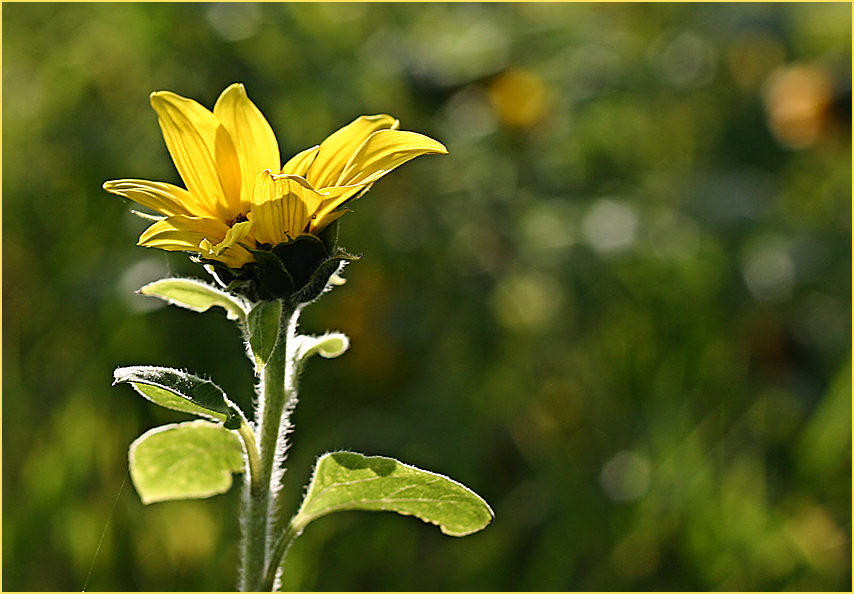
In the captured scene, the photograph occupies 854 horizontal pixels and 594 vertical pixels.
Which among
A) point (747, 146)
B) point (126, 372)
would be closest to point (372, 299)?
point (747, 146)

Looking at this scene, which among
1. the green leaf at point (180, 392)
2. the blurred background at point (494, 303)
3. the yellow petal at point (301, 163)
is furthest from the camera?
the blurred background at point (494, 303)

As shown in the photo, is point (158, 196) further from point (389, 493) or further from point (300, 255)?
point (389, 493)

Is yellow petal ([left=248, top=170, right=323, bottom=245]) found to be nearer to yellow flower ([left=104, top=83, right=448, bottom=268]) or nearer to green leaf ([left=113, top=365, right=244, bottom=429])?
yellow flower ([left=104, top=83, right=448, bottom=268])

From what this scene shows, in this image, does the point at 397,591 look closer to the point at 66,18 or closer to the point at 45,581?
the point at 45,581

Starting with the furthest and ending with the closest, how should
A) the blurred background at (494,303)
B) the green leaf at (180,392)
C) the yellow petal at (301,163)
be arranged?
the blurred background at (494,303) → the yellow petal at (301,163) → the green leaf at (180,392)

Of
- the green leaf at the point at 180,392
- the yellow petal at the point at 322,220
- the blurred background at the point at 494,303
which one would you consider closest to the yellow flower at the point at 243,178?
the yellow petal at the point at 322,220

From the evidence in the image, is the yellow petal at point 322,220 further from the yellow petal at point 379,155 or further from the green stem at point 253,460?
the green stem at point 253,460
